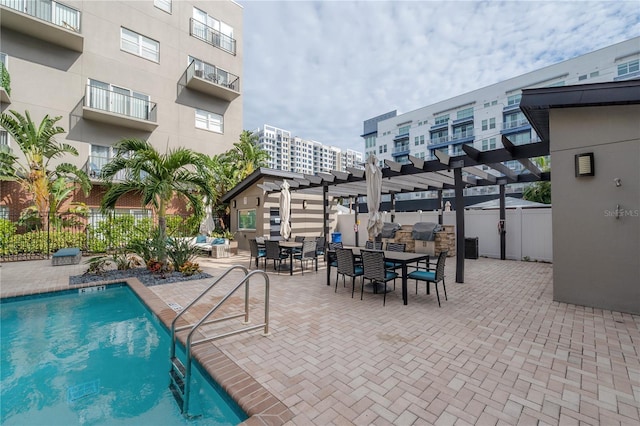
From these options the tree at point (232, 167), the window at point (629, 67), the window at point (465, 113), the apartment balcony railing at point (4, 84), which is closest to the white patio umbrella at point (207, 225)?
the tree at point (232, 167)

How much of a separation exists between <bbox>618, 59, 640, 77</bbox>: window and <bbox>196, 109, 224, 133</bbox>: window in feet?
127

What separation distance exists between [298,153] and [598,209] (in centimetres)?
11469

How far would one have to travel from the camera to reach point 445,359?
3.32m

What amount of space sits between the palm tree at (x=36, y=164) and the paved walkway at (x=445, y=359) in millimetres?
10189

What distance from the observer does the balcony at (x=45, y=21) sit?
40.0 feet

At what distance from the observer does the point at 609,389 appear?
2.74m

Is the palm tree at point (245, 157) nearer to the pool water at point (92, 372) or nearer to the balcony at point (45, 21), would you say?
the balcony at point (45, 21)

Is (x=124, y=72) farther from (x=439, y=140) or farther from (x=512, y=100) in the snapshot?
(x=512, y=100)

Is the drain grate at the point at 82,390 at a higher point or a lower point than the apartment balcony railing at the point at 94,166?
lower

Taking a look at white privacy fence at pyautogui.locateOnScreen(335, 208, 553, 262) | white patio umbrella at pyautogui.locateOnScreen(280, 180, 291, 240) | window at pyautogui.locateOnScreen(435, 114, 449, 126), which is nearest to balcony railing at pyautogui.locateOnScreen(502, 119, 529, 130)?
window at pyautogui.locateOnScreen(435, 114, 449, 126)

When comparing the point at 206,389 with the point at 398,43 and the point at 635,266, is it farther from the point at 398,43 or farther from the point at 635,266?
the point at 398,43

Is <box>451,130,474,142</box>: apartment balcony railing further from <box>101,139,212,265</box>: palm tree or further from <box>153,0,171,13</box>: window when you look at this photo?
<box>101,139,212,265</box>: palm tree

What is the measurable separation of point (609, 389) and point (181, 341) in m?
4.98

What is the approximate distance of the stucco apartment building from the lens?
1279 centimetres
